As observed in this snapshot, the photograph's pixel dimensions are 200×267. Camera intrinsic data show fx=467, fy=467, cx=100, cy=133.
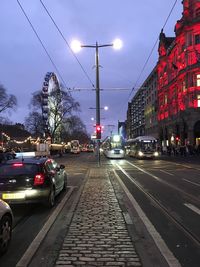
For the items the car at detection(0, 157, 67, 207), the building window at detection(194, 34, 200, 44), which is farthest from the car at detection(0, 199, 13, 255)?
the building window at detection(194, 34, 200, 44)

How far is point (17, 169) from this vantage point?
1271cm

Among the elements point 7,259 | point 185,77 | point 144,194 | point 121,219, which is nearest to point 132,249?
point 7,259

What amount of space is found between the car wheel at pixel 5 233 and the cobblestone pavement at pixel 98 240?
0.93m

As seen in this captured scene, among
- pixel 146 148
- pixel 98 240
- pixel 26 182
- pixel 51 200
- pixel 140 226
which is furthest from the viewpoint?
pixel 146 148

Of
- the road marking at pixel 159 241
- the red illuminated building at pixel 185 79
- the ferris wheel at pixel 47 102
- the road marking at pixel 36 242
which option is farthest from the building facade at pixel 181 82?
the road marking at pixel 36 242

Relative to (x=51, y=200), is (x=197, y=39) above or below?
above

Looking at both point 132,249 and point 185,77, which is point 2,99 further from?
point 132,249

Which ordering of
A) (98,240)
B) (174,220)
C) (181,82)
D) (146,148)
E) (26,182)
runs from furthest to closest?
(181,82), (146,148), (26,182), (174,220), (98,240)

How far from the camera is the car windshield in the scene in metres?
12.5

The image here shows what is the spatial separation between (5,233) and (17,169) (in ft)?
16.6

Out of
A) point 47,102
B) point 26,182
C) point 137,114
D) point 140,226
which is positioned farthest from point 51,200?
point 137,114

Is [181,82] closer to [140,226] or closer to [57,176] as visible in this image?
[57,176]

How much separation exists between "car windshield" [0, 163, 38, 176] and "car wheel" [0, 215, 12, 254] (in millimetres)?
4484

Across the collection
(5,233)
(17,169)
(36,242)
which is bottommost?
(36,242)
